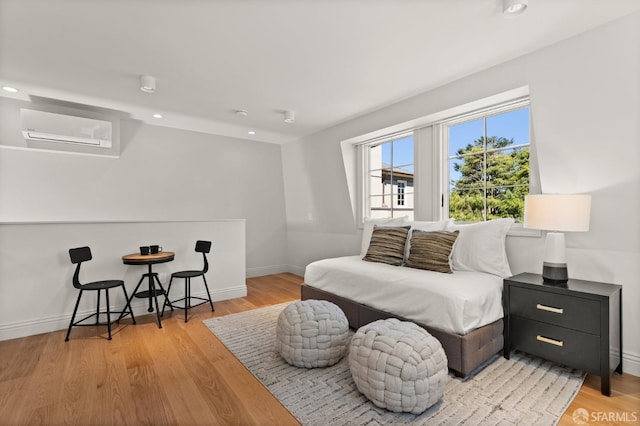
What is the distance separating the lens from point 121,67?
265 cm

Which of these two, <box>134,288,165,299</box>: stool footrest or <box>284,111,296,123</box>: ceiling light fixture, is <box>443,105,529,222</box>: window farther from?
<box>134,288,165,299</box>: stool footrest

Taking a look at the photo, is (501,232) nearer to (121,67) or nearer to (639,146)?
(639,146)

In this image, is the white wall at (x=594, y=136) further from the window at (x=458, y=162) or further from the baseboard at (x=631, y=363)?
the window at (x=458, y=162)

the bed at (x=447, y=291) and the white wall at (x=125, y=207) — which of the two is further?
the white wall at (x=125, y=207)

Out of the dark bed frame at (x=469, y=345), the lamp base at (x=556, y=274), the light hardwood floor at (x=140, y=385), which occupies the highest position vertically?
the lamp base at (x=556, y=274)

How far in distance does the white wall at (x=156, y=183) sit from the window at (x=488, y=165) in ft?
10.9

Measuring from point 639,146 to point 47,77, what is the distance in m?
4.80

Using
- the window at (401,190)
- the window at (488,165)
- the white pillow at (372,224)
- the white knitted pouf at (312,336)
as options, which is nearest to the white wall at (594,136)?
the window at (488,165)

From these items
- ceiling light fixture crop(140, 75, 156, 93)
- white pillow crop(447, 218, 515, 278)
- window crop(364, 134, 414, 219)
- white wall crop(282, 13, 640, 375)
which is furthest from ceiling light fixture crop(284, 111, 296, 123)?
white pillow crop(447, 218, 515, 278)

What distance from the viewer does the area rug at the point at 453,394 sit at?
1685 millimetres

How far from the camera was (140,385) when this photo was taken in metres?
2.05

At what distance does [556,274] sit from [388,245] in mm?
1401

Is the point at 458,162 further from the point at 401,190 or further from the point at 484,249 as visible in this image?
the point at 484,249

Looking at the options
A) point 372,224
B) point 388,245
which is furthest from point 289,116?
point 388,245
